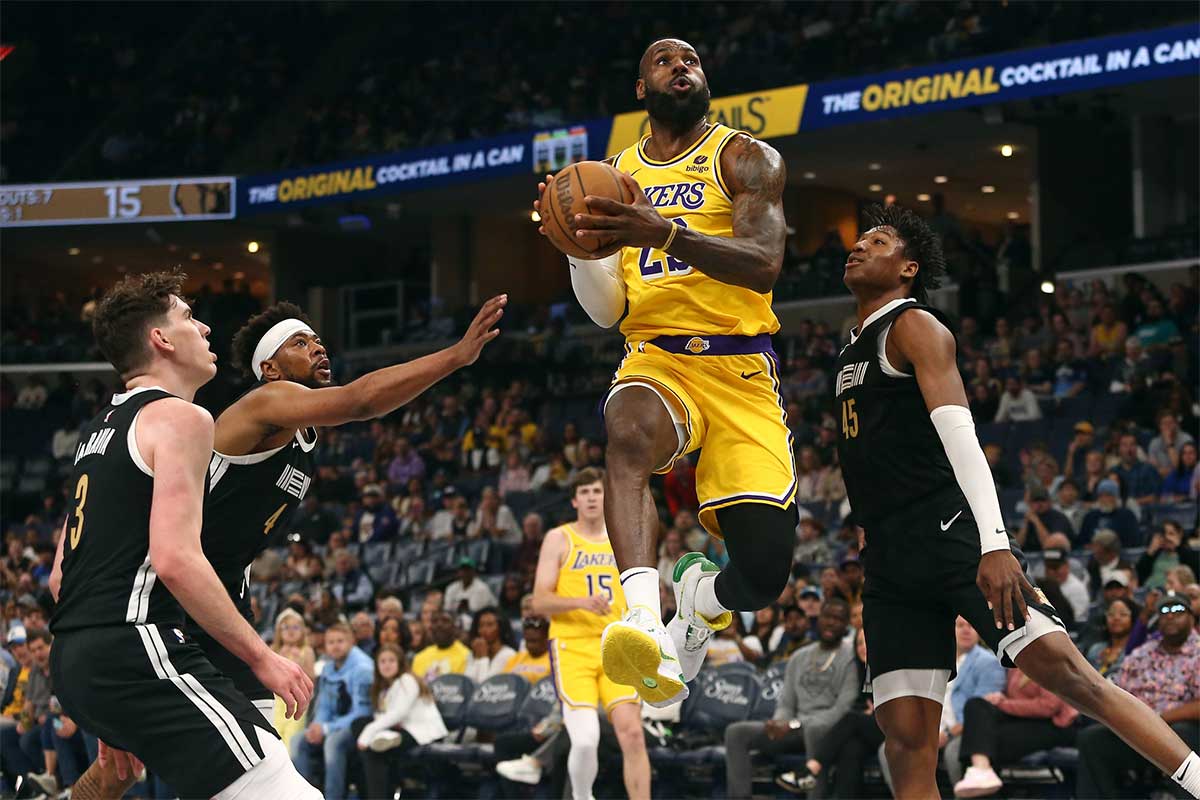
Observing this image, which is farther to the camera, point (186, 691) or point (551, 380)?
point (551, 380)

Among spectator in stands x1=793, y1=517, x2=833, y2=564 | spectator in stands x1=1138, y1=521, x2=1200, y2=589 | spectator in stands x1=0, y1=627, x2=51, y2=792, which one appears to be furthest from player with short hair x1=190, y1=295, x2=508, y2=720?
spectator in stands x1=0, y1=627, x2=51, y2=792

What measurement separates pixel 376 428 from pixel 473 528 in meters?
5.92

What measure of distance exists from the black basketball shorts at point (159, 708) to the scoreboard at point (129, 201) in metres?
23.4

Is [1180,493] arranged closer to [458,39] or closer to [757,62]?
[757,62]

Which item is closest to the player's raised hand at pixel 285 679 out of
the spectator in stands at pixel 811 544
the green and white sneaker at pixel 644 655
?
the green and white sneaker at pixel 644 655

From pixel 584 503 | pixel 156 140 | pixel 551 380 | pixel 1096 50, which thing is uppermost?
pixel 156 140

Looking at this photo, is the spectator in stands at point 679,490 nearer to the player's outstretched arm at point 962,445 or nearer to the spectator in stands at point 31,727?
the spectator in stands at point 31,727

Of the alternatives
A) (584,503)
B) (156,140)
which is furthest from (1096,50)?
(156,140)

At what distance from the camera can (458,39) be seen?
2947 cm

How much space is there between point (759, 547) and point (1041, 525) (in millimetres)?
7487

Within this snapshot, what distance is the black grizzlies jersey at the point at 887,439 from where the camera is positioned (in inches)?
222

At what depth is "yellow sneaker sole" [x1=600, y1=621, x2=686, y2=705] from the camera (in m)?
5.00

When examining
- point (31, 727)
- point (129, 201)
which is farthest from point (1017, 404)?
point (129, 201)

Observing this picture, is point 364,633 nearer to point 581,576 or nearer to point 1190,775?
point 581,576
